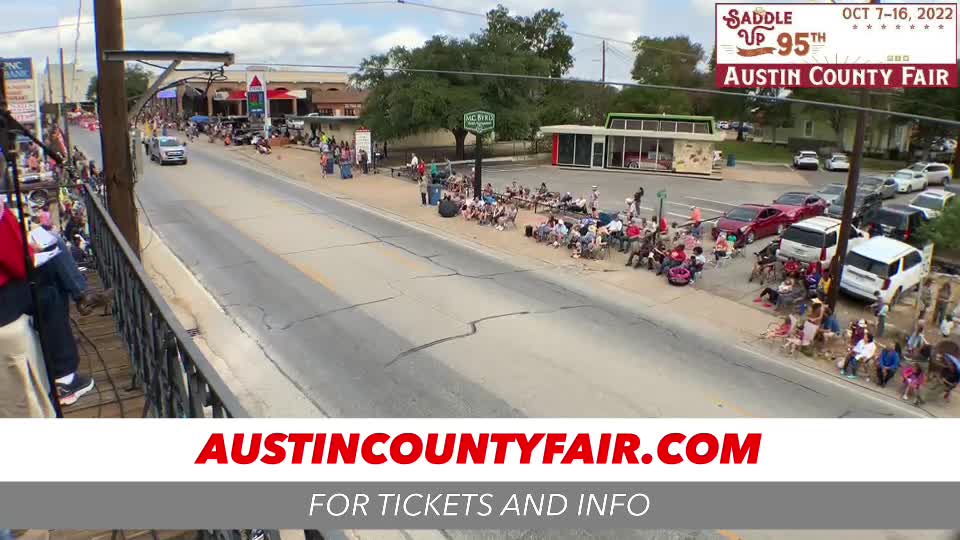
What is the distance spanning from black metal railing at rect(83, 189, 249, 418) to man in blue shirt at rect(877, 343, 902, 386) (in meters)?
11.3

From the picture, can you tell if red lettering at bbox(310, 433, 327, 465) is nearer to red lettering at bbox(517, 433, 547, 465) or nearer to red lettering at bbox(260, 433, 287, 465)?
red lettering at bbox(260, 433, 287, 465)

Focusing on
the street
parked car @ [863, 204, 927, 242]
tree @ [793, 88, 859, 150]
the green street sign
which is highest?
tree @ [793, 88, 859, 150]

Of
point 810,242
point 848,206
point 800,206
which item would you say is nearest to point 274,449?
point 848,206

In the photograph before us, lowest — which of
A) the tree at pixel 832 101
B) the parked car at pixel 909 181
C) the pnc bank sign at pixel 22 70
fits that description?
the parked car at pixel 909 181

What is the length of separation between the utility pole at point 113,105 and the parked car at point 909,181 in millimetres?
37391

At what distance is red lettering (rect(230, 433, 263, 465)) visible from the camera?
375 centimetres

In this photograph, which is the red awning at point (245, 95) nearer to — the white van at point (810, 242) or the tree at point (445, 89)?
the tree at point (445, 89)

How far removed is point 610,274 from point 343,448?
15.0 m

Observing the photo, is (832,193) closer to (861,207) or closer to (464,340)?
(861,207)

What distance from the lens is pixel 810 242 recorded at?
61.0 ft

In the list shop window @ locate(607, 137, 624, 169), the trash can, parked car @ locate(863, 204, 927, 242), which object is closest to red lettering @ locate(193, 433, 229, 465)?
parked car @ locate(863, 204, 927, 242)

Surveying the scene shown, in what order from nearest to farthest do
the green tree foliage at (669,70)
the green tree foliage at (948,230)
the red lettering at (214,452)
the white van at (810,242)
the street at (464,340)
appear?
the red lettering at (214,452), the street at (464,340), the white van at (810,242), the green tree foliage at (948,230), the green tree foliage at (669,70)

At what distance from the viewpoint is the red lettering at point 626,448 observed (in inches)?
164

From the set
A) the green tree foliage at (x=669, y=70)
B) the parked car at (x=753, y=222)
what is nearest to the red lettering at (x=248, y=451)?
the parked car at (x=753, y=222)
